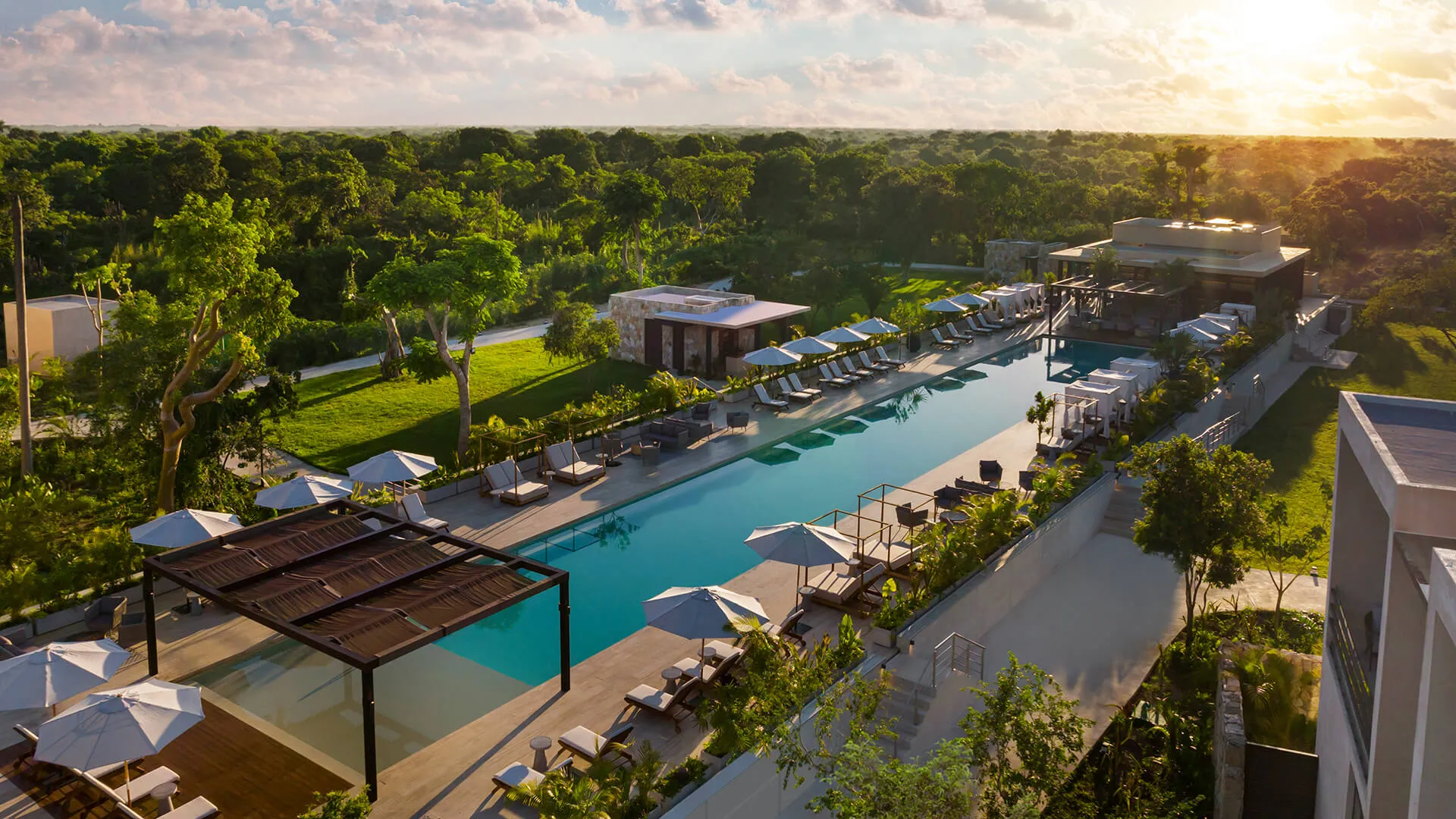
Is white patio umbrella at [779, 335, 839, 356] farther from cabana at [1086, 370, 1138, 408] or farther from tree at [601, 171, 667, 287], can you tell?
tree at [601, 171, 667, 287]

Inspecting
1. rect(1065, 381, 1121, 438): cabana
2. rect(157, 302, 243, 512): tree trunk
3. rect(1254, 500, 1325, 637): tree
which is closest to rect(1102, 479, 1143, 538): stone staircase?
rect(1254, 500, 1325, 637): tree

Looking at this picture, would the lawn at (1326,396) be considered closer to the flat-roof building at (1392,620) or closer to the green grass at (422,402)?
the flat-roof building at (1392,620)

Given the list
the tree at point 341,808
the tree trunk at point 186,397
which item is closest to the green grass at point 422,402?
the tree trunk at point 186,397

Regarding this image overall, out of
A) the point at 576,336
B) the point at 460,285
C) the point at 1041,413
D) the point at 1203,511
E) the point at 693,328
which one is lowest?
the point at 1041,413

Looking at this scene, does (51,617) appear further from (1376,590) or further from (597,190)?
(597,190)

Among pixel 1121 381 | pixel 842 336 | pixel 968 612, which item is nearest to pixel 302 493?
pixel 968 612

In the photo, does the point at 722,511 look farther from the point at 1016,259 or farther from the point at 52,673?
the point at 1016,259
